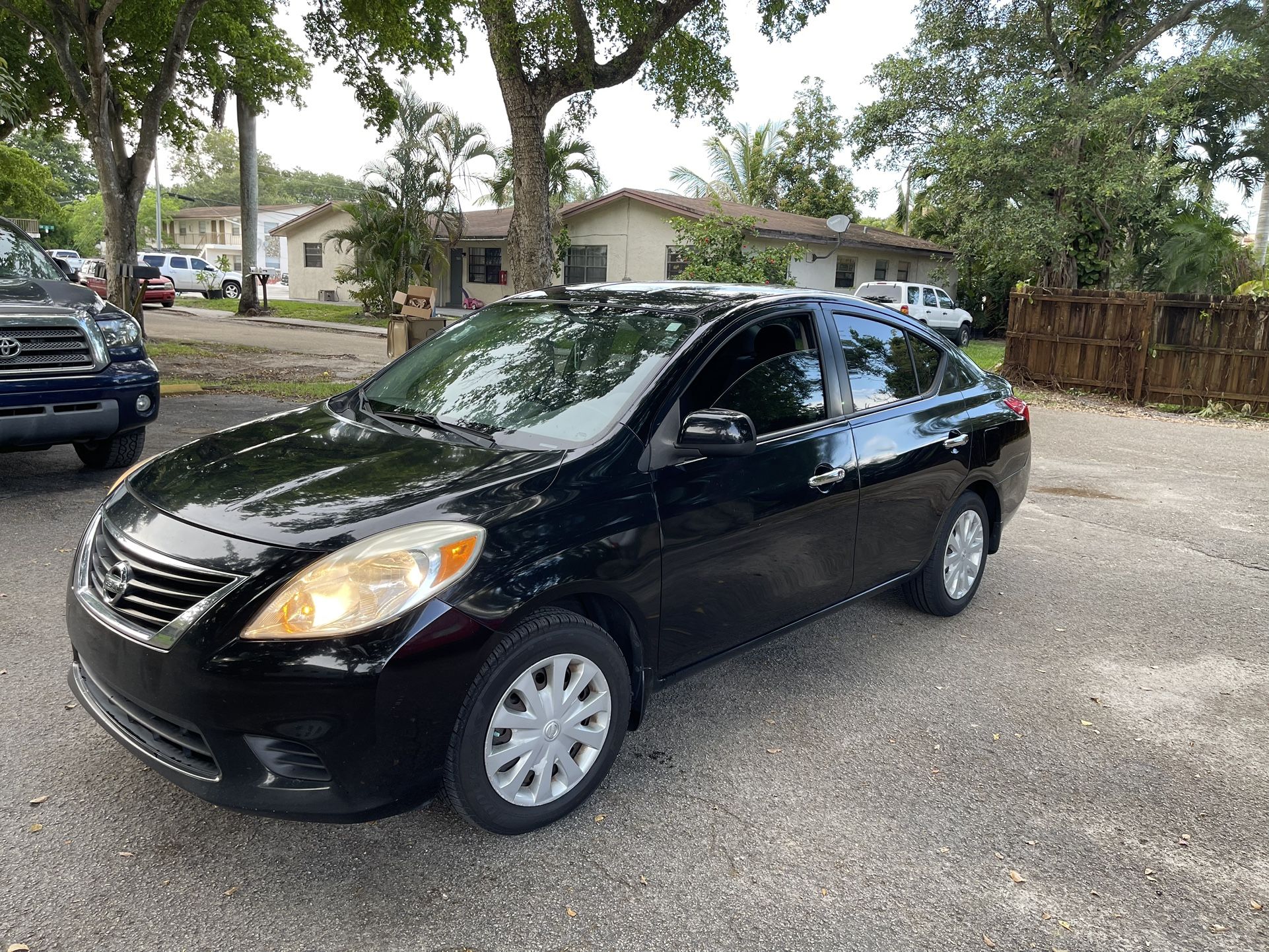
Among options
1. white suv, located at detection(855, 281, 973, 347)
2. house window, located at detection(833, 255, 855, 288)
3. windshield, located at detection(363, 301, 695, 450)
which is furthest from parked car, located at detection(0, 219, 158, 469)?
house window, located at detection(833, 255, 855, 288)

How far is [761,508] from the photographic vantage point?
3367 millimetres

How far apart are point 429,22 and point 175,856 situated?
1393 centimetres

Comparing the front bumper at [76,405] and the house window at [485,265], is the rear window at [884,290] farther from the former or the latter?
the front bumper at [76,405]

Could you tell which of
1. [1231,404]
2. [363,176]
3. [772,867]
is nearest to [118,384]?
[772,867]

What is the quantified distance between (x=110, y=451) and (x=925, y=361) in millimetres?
5903

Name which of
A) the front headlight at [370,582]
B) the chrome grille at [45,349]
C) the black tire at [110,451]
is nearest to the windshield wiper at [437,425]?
the front headlight at [370,582]

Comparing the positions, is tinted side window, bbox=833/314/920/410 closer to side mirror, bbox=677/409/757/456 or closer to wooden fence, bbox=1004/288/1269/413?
side mirror, bbox=677/409/757/456

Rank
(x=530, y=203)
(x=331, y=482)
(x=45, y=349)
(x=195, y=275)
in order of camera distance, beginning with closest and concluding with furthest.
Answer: (x=331, y=482) < (x=45, y=349) < (x=530, y=203) < (x=195, y=275)

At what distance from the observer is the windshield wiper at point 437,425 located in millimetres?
3184

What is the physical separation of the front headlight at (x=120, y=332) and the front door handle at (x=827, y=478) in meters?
5.23

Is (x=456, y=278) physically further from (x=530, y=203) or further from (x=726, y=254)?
(x=530, y=203)

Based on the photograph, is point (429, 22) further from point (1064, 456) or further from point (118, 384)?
point (1064, 456)

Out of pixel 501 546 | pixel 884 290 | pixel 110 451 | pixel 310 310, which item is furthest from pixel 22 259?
pixel 310 310

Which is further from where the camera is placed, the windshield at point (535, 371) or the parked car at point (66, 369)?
the parked car at point (66, 369)
